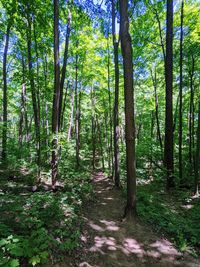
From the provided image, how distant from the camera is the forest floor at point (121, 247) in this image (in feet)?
11.9

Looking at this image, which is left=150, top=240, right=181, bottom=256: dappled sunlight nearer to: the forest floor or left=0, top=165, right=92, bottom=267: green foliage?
the forest floor

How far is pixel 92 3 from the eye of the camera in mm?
6707

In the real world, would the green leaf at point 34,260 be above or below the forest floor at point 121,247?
above

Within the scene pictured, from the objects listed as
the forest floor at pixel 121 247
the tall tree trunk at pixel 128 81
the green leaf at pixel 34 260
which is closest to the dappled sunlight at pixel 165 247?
the forest floor at pixel 121 247

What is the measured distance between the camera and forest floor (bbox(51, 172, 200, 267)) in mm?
3631

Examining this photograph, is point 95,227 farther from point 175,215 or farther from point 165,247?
point 175,215

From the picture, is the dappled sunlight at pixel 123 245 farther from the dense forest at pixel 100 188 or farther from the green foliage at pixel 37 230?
the green foliage at pixel 37 230

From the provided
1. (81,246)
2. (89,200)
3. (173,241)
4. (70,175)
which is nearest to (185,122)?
(70,175)

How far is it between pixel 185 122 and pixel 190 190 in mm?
10159

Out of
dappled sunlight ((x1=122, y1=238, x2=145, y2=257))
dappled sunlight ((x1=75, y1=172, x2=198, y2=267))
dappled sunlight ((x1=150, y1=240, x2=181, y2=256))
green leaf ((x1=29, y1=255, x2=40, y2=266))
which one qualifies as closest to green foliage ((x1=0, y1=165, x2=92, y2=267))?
green leaf ((x1=29, y1=255, x2=40, y2=266))

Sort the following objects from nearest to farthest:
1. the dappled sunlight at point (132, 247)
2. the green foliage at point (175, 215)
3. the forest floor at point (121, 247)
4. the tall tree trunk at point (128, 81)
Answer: the forest floor at point (121, 247) < the dappled sunlight at point (132, 247) < the green foliage at point (175, 215) < the tall tree trunk at point (128, 81)

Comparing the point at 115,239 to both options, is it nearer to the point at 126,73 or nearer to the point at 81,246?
the point at 81,246

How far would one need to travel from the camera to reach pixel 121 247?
4.11 m

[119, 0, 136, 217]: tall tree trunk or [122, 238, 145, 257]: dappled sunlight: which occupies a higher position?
[119, 0, 136, 217]: tall tree trunk
